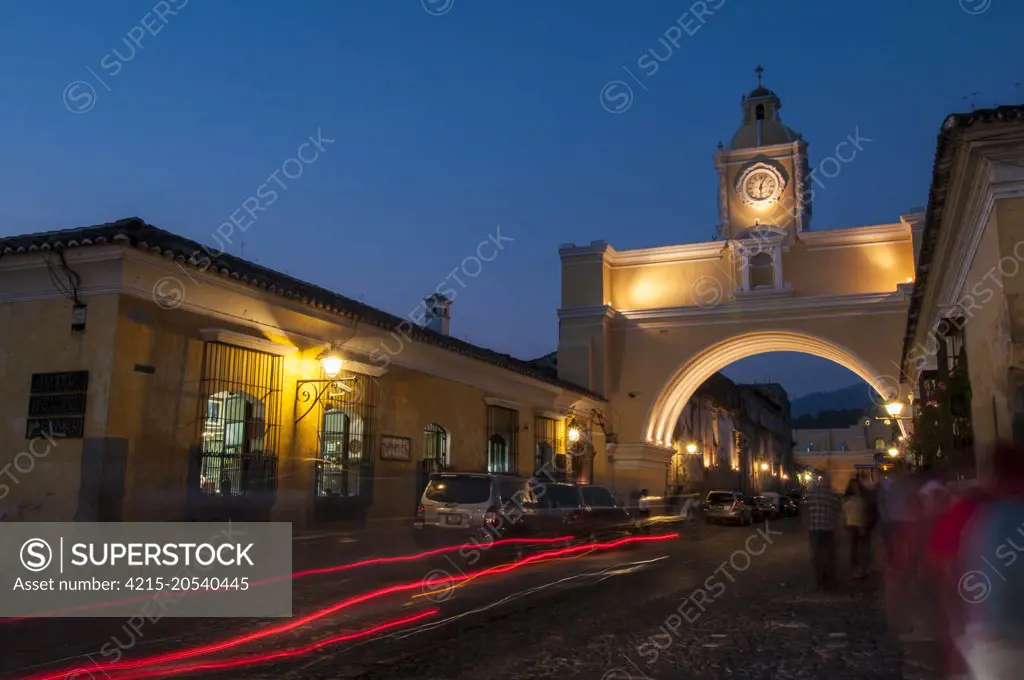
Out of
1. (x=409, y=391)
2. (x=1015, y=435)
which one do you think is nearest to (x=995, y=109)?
(x=1015, y=435)

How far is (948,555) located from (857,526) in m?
7.23

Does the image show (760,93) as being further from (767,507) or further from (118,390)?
(118,390)

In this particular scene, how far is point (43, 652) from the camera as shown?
302 inches

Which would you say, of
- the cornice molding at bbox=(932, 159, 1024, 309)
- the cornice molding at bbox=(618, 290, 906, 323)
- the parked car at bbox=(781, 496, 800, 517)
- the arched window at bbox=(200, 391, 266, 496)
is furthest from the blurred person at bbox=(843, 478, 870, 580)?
the parked car at bbox=(781, 496, 800, 517)

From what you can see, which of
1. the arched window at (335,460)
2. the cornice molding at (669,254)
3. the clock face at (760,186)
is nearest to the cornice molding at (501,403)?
the arched window at (335,460)

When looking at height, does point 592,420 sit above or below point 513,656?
above

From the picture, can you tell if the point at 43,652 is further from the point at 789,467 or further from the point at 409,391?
the point at 789,467

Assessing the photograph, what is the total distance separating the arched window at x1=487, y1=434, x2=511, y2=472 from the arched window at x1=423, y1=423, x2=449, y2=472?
2.57 metres

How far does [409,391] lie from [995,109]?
1314 cm

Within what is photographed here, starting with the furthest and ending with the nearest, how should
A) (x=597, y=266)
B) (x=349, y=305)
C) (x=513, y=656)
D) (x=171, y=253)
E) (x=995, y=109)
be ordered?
(x=597, y=266), (x=349, y=305), (x=171, y=253), (x=995, y=109), (x=513, y=656)

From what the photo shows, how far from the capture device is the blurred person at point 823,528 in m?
11.9

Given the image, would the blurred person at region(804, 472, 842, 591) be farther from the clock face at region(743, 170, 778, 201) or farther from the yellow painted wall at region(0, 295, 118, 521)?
the clock face at region(743, 170, 778, 201)

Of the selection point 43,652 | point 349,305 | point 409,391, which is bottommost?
point 43,652

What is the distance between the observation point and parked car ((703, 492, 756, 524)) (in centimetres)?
3356
